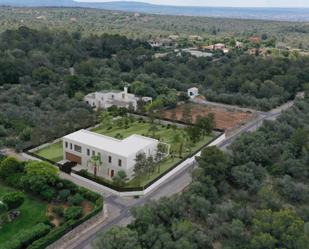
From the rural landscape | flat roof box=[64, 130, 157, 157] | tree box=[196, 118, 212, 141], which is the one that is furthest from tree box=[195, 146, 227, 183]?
tree box=[196, 118, 212, 141]

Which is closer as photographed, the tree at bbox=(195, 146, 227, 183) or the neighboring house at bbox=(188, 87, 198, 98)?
the tree at bbox=(195, 146, 227, 183)

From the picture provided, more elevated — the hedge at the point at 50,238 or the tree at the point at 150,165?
the tree at the point at 150,165

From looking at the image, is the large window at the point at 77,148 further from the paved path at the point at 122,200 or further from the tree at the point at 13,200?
the tree at the point at 13,200

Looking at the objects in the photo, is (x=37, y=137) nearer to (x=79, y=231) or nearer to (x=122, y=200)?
(x=122, y=200)

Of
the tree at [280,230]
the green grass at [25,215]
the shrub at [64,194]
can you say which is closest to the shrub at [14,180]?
the green grass at [25,215]

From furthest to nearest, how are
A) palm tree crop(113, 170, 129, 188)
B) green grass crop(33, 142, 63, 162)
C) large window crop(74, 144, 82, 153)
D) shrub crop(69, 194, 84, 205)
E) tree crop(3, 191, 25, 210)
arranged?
green grass crop(33, 142, 63, 162) < large window crop(74, 144, 82, 153) < palm tree crop(113, 170, 129, 188) < shrub crop(69, 194, 84, 205) < tree crop(3, 191, 25, 210)

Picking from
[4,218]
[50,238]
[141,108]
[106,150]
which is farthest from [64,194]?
[141,108]

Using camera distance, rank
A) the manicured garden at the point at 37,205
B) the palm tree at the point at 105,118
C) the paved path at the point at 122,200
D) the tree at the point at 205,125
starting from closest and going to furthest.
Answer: the manicured garden at the point at 37,205 → the paved path at the point at 122,200 → the tree at the point at 205,125 → the palm tree at the point at 105,118

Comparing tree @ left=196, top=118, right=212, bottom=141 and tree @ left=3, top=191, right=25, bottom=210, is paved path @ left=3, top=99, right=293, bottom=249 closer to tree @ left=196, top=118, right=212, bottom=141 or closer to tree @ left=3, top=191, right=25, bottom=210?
tree @ left=3, top=191, right=25, bottom=210
